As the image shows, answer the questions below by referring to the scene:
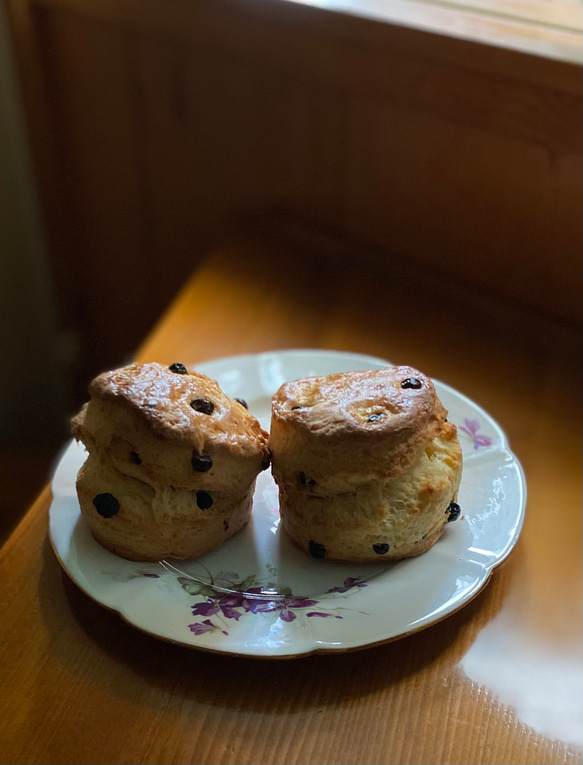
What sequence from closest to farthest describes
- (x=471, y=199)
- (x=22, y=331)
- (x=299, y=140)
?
1. (x=471, y=199)
2. (x=299, y=140)
3. (x=22, y=331)

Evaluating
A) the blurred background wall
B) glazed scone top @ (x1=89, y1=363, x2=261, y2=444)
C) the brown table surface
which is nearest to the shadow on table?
the brown table surface

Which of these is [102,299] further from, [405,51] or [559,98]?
[559,98]

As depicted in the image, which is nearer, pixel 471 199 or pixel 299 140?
pixel 471 199

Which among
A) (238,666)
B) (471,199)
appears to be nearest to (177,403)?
(238,666)

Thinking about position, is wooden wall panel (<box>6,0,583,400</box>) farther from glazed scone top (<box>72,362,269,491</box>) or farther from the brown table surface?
glazed scone top (<box>72,362,269,491</box>)

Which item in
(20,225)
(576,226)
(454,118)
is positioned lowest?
(20,225)

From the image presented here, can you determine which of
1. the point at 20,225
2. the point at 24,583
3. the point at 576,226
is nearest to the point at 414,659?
the point at 24,583

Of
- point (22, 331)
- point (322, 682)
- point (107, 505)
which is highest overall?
point (107, 505)

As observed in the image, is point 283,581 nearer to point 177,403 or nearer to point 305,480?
point 305,480
